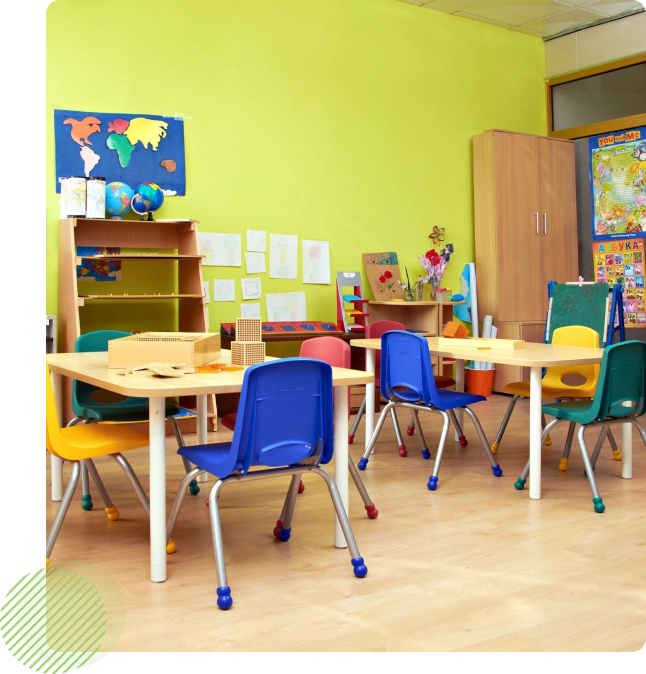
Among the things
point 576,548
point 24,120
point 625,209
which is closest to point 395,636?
point 576,548

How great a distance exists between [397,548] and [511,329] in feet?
14.5

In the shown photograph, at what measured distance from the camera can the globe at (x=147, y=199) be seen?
211 inches

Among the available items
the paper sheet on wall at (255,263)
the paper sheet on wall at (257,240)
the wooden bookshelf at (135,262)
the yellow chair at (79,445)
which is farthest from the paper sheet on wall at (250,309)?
the yellow chair at (79,445)

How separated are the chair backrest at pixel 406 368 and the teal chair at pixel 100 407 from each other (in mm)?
1196

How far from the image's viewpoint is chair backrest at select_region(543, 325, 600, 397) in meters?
4.60

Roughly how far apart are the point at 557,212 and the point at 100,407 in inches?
207

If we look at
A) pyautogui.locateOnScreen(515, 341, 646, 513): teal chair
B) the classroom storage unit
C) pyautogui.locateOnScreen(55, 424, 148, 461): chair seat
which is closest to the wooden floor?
pyautogui.locateOnScreen(515, 341, 646, 513): teal chair

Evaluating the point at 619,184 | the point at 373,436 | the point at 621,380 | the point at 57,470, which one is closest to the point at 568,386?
the point at 621,380

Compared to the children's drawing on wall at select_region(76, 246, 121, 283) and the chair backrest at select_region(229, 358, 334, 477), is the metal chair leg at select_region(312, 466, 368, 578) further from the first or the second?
the children's drawing on wall at select_region(76, 246, 121, 283)

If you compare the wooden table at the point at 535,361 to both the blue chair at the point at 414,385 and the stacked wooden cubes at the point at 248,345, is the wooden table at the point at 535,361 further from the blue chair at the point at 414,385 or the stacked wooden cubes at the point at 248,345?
the stacked wooden cubes at the point at 248,345

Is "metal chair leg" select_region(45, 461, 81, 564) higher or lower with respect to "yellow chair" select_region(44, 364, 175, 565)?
lower

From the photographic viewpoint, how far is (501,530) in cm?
329

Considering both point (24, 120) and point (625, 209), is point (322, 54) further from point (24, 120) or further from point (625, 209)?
point (24, 120)

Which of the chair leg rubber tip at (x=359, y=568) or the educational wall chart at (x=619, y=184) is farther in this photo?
the educational wall chart at (x=619, y=184)
